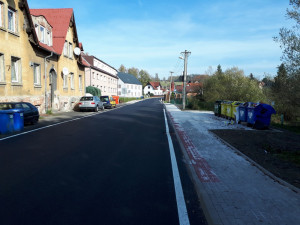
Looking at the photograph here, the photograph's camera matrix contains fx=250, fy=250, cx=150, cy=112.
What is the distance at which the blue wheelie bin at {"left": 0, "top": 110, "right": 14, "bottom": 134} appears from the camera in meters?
10.3

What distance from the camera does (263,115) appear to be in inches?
503

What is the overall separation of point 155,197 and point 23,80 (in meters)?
15.4

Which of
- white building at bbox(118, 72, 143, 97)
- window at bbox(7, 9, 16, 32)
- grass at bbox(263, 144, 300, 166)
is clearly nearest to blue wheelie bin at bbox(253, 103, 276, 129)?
grass at bbox(263, 144, 300, 166)

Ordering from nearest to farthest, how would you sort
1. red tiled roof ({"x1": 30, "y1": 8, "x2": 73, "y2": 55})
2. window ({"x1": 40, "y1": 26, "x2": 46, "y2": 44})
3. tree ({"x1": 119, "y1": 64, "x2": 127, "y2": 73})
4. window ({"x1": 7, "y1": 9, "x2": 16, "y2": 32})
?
window ({"x1": 7, "y1": 9, "x2": 16, "y2": 32}) → window ({"x1": 40, "y1": 26, "x2": 46, "y2": 44}) → red tiled roof ({"x1": 30, "y1": 8, "x2": 73, "y2": 55}) → tree ({"x1": 119, "y1": 64, "x2": 127, "y2": 73})

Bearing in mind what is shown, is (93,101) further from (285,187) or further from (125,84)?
(125,84)

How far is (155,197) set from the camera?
13.6ft

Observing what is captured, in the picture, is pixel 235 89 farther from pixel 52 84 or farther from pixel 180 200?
pixel 180 200

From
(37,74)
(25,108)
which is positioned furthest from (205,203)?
(37,74)

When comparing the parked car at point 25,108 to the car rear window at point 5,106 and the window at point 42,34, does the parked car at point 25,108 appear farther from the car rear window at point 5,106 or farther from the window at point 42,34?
the window at point 42,34

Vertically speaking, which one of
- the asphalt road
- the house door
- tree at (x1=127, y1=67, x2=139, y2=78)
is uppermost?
tree at (x1=127, y1=67, x2=139, y2=78)

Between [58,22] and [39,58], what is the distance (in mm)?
7345

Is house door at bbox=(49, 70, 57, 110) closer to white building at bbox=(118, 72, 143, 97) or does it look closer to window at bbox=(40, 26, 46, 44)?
window at bbox=(40, 26, 46, 44)

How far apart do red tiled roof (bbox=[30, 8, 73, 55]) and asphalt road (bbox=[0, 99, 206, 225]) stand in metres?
16.8

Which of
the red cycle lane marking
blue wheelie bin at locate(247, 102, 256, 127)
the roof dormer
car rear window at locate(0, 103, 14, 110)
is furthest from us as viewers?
the roof dormer
